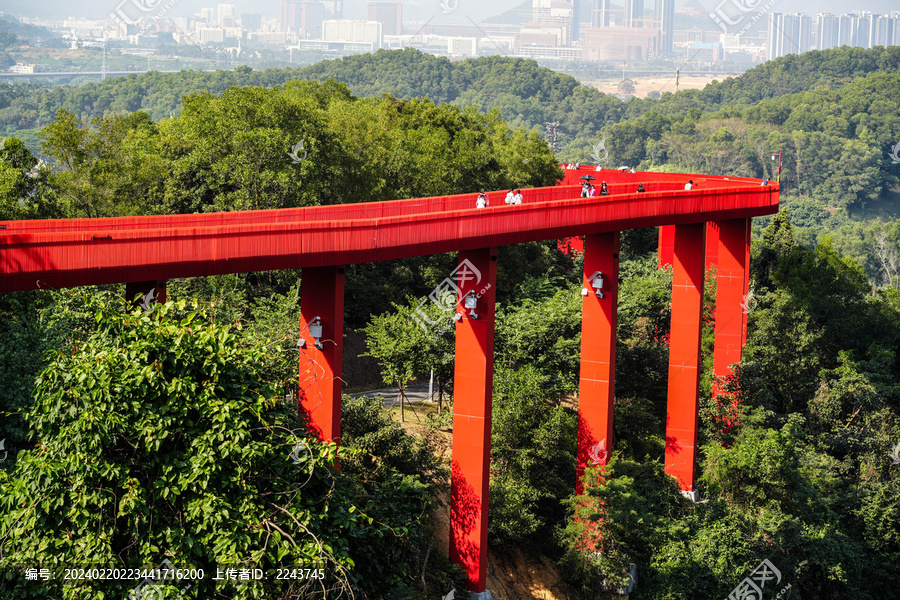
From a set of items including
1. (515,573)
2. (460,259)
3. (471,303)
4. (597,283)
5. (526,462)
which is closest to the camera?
(471,303)

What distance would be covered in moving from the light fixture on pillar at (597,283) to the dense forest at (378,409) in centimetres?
284

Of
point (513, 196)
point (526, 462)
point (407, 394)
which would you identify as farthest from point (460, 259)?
point (407, 394)

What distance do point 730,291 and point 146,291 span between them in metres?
19.0

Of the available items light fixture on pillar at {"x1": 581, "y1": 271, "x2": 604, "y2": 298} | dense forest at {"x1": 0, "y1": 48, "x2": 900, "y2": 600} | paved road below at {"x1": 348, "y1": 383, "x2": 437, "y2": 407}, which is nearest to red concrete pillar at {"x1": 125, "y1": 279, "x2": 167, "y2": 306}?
dense forest at {"x1": 0, "y1": 48, "x2": 900, "y2": 600}

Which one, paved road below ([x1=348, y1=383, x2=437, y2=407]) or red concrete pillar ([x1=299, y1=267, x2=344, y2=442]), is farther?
paved road below ([x1=348, y1=383, x2=437, y2=407])

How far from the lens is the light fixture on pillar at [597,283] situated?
21156mm

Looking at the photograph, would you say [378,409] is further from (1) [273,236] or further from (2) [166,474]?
(2) [166,474]

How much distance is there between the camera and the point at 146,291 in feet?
49.6

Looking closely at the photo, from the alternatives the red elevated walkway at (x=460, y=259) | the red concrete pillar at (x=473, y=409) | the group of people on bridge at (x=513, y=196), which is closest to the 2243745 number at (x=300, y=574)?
the red elevated walkway at (x=460, y=259)

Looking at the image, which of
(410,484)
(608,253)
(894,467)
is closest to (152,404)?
(410,484)

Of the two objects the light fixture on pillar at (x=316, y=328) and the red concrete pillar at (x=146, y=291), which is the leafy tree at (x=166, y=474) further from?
the light fixture on pillar at (x=316, y=328)

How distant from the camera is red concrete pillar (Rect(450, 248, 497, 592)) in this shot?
18172 mm

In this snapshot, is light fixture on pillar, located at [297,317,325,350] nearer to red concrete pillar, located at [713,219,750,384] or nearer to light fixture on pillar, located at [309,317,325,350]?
light fixture on pillar, located at [309,317,325,350]

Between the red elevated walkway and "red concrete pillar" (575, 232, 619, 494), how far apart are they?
3 centimetres
